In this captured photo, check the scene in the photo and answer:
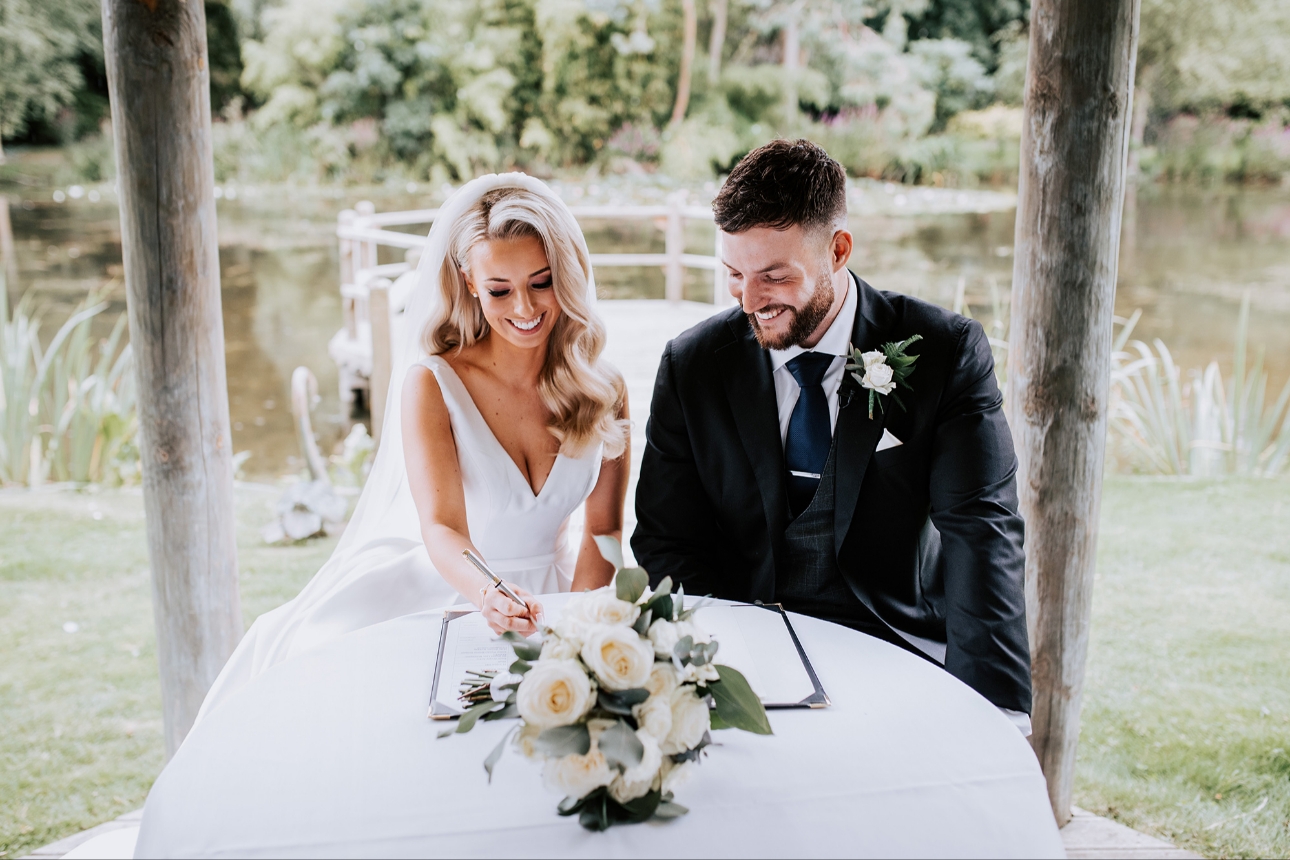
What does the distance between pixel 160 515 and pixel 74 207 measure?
13535 millimetres

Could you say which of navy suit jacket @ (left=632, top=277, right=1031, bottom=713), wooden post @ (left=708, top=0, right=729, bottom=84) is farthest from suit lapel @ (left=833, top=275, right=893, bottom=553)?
wooden post @ (left=708, top=0, right=729, bottom=84)

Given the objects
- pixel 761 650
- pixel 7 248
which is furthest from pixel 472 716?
pixel 7 248

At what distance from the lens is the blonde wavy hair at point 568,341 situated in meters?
1.99

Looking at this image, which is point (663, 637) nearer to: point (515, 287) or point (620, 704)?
point (620, 704)

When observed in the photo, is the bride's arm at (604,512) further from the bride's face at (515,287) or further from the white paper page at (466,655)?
the white paper page at (466,655)

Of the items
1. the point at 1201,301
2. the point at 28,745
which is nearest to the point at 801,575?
the point at 28,745

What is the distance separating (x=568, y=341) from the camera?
2092 millimetres

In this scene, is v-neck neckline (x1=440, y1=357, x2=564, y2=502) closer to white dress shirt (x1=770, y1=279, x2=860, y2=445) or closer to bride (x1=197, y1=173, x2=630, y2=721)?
bride (x1=197, y1=173, x2=630, y2=721)

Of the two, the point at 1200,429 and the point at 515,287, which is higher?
the point at 515,287

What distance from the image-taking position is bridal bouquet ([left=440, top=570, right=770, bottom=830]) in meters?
0.99

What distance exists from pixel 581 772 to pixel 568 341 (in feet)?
3.96

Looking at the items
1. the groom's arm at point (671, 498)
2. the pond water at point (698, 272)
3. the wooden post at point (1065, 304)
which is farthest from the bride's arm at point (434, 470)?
the pond water at point (698, 272)

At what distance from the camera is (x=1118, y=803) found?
7.79ft

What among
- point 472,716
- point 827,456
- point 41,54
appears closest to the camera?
point 472,716
